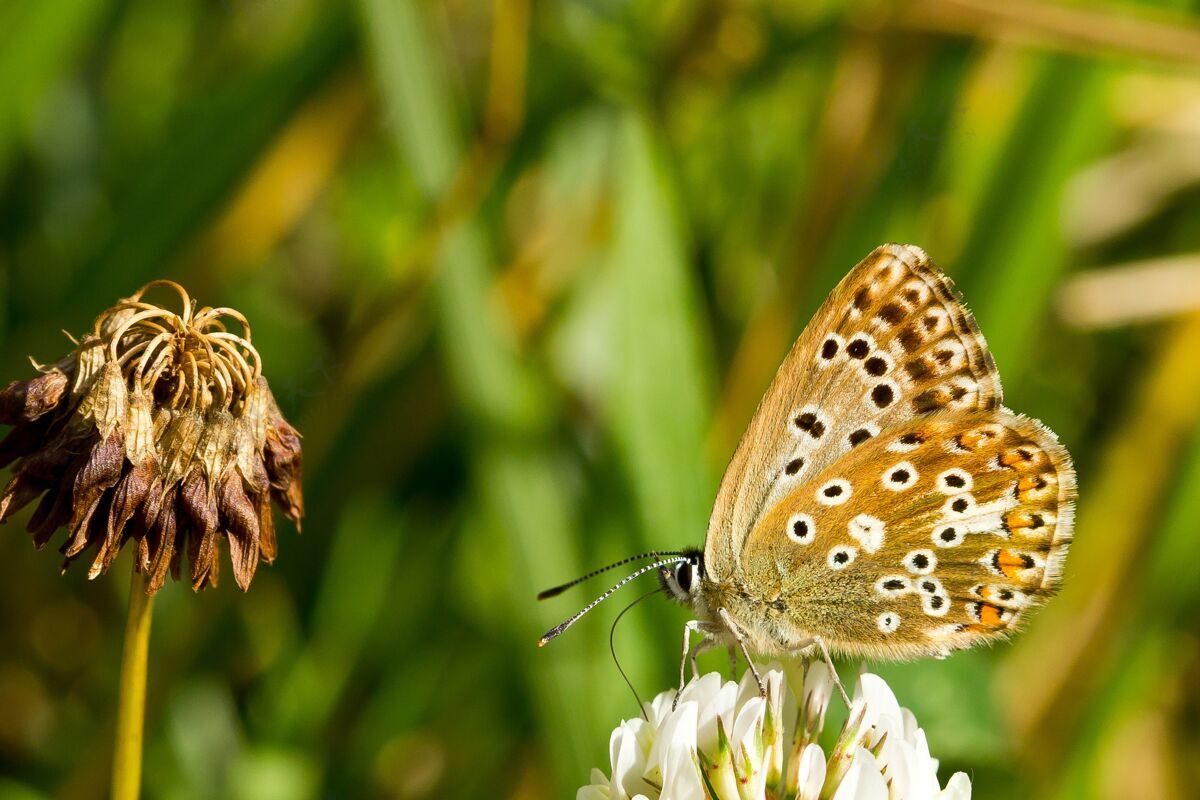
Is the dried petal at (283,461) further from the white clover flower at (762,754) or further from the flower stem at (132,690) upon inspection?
the white clover flower at (762,754)

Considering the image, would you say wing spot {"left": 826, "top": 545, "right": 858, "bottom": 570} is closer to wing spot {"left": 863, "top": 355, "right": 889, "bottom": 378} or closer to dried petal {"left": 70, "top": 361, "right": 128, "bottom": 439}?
wing spot {"left": 863, "top": 355, "right": 889, "bottom": 378}

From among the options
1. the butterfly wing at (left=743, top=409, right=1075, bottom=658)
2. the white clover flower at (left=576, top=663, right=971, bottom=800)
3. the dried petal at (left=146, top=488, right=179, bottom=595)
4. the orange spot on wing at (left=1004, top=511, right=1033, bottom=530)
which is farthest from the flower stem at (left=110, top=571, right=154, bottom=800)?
the orange spot on wing at (left=1004, top=511, right=1033, bottom=530)

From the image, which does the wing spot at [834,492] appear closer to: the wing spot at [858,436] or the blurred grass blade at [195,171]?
the wing spot at [858,436]

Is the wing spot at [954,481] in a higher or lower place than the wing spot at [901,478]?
lower

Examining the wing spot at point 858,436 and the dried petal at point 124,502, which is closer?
the dried petal at point 124,502

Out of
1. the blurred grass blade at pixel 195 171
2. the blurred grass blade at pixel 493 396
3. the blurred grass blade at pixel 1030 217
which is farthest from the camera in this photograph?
the blurred grass blade at pixel 1030 217

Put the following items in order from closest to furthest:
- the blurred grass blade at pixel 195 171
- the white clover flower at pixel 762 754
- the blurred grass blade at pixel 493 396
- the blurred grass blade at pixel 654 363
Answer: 1. the white clover flower at pixel 762 754
2. the blurred grass blade at pixel 493 396
3. the blurred grass blade at pixel 654 363
4. the blurred grass blade at pixel 195 171

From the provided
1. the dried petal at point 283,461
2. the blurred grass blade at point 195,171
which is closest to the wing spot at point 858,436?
the dried petal at point 283,461

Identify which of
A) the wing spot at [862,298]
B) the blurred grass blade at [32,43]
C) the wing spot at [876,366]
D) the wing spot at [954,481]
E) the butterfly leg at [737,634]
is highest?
the blurred grass blade at [32,43]

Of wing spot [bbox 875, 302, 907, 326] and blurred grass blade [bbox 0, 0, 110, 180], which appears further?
blurred grass blade [bbox 0, 0, 110, 180]
